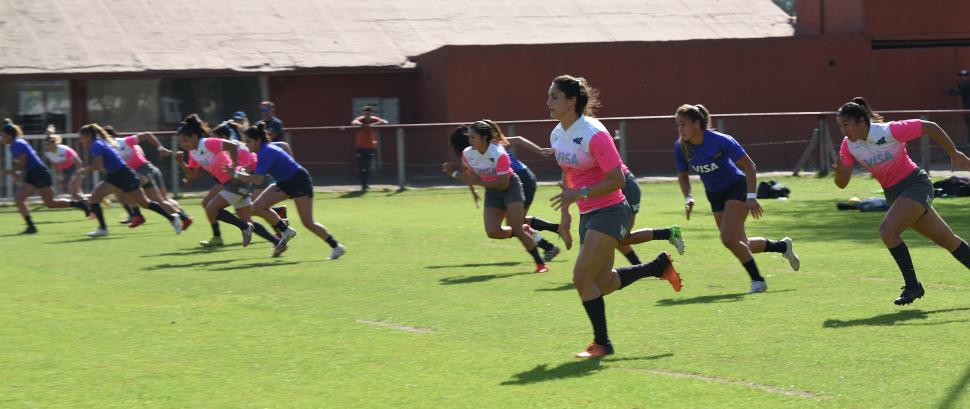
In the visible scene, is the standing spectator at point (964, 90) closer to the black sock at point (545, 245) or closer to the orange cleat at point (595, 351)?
the black sock at point (545, 245)

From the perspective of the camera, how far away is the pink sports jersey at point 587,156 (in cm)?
855

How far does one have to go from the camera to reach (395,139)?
29484mm

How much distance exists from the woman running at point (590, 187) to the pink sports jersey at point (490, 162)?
5.46 metres

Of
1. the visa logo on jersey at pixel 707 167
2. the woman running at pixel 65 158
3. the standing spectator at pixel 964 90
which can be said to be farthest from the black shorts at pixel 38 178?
the standing spectator at pixel 964 90

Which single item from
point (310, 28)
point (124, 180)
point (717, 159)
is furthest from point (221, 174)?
point (310, 28)

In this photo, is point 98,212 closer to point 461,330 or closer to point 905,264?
point 461,330

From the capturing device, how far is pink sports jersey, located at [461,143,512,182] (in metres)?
14.4

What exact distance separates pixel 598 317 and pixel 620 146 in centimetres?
2130

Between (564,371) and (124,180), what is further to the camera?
(124,180)

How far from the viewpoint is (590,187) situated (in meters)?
8.55

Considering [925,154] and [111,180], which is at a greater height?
[111,180]

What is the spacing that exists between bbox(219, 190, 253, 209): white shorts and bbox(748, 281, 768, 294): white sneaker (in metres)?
7.60

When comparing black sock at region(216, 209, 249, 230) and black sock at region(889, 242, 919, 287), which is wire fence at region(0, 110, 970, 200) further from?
black sock at region(889, 242, 919, 287)

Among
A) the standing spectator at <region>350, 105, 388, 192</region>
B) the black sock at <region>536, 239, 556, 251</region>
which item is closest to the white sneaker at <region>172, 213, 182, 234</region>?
the black sock at <region>536, 239, 556, 251</region>
